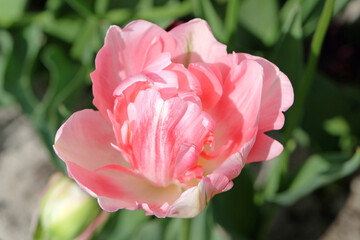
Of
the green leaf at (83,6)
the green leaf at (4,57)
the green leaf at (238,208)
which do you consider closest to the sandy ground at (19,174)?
the green leaf at (4,57)

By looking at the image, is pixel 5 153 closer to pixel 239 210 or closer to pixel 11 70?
pixel 11 70

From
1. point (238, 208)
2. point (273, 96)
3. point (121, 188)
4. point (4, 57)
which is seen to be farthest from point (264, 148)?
point (4, 57)

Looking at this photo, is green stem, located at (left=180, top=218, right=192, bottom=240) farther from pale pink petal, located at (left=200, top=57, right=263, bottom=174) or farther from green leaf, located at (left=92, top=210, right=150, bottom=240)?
green leaf, located at (left=92, top=210, right=150, bottom=240)

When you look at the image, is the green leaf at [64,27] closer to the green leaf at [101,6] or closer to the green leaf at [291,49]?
the green leaf at [101,6]

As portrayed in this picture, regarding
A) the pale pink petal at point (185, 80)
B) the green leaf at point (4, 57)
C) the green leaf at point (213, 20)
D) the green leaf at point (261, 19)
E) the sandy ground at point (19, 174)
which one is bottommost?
the sandy ground at point (19, 174)

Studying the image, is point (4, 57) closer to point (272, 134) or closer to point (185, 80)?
point (272, 134)

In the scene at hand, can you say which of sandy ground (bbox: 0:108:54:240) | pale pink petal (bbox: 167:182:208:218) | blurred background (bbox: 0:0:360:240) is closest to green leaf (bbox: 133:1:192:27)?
blurred background (bbox: 0:0:360:240)
